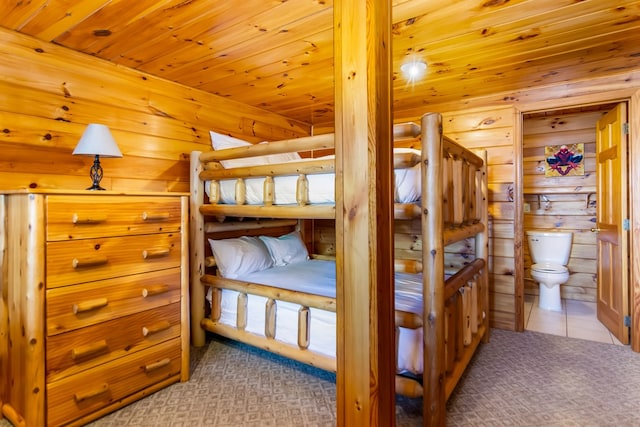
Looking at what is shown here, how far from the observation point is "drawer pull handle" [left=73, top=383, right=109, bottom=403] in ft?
5.15

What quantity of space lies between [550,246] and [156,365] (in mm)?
3755

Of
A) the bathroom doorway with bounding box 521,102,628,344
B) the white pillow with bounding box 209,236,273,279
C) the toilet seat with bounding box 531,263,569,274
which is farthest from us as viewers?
the bathroom doorway with bounding box 521,102,628,344

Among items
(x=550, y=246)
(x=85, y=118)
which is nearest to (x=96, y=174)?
(x=85, y=118)

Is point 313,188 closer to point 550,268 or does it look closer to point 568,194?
point 550,268

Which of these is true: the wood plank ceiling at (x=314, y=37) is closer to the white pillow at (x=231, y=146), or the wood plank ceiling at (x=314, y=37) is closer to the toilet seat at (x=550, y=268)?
the white pillow at (x=231, y=146)

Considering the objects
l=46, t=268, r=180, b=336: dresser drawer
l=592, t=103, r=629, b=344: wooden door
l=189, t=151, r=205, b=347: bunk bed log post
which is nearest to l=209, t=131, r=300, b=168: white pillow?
l=189, t=151, r=205, b=347: bunk bed log post

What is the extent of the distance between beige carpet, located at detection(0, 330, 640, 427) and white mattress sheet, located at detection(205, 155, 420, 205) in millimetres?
1101

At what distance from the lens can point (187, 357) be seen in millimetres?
2025

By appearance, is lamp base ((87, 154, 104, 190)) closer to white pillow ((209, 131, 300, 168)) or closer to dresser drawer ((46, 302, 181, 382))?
dresser drawer ((46, 302, 181, 382))

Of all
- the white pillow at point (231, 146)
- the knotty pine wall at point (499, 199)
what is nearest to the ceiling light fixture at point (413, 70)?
the knotty pine wall at point (499, 199)

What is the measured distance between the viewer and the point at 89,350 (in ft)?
5.26

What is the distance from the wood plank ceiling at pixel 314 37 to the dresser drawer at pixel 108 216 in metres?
0.93

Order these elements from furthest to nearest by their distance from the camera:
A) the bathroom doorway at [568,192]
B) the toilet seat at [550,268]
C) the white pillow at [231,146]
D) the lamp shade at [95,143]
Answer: the bathroom doorway at [568,192], the toilet seat at [550,268], the white pillow at [231,146], the lamp shade at [95,143]

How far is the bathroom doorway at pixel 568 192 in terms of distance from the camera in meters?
3.57
